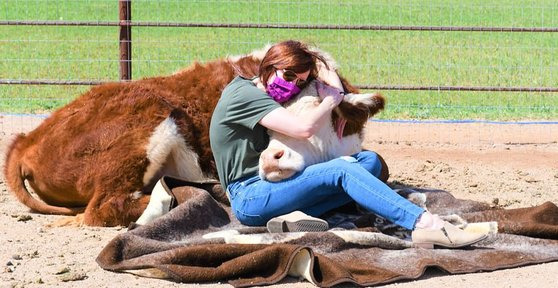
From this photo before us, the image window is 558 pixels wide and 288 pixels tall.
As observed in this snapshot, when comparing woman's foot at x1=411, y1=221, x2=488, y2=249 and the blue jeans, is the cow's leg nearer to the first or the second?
the blue jeans

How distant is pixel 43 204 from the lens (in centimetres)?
622

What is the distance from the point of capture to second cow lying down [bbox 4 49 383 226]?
5.92 m

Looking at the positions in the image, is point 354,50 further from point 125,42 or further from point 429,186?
point 429,186

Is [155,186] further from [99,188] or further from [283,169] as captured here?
[283,169]

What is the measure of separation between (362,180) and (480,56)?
10.2 meters

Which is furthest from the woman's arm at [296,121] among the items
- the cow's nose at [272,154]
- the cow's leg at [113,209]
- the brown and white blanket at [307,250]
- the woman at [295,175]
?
the cow's leg at [113,209]

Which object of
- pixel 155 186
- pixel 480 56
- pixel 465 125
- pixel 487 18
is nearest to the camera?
pixel 155 186

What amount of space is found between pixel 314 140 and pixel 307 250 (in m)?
0.95

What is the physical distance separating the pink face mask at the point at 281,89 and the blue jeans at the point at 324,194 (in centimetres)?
44

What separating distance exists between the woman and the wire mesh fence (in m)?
2.82

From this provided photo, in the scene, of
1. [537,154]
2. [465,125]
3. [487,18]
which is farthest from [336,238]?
[487,18]

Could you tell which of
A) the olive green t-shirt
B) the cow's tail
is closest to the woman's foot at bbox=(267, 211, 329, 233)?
the olive green t-shirt

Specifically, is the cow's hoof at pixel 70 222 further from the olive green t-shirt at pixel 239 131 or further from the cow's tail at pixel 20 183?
the olive green t-shirt at pixel 239 131

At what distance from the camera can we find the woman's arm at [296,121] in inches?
205
